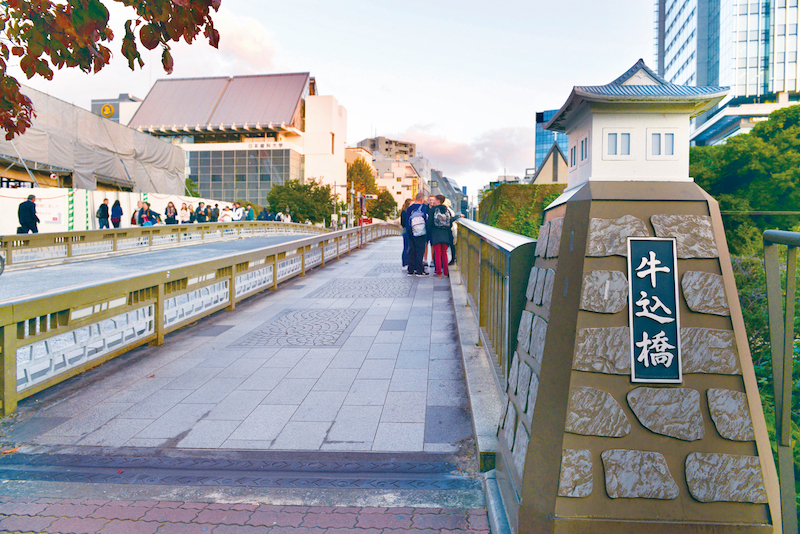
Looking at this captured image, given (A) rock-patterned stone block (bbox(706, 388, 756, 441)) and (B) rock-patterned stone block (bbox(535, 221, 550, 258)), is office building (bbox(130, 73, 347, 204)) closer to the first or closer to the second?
(B) rock-patterned stone block (bbox(535, 221, 550, 258))

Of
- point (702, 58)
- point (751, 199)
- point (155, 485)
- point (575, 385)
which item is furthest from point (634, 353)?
point (702, 58)

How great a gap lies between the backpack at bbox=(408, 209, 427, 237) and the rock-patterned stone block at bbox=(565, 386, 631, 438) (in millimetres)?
9617

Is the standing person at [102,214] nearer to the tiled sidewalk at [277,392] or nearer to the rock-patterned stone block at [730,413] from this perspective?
the tiled sidewalk at [277,392]

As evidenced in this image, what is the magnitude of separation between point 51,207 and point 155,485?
20414 millimetres

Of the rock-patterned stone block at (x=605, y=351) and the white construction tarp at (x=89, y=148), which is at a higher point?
the white construction tarp at (x=89, y=148)

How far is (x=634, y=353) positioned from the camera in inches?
79.5

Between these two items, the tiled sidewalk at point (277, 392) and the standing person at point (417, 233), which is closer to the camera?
the tiled sidewalk at point (277, 392)

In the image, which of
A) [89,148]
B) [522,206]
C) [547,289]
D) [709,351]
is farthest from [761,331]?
[89,148]

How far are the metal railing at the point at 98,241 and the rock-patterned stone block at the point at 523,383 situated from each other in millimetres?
13999

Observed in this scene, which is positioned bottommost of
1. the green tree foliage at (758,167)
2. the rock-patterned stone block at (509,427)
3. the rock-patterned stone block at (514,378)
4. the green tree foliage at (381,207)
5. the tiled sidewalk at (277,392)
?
the tiled sidewalk at (277,392)

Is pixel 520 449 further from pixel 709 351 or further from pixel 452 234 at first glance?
pixel 452 234

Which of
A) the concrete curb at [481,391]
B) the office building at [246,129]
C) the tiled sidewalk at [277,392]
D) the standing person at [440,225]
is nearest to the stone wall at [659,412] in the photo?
the concrete curb at [481,391]

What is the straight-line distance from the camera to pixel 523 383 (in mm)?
2398

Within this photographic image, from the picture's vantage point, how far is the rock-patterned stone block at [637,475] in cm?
201
